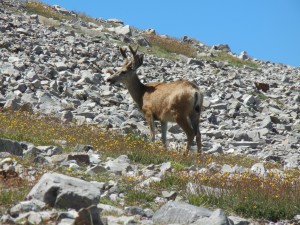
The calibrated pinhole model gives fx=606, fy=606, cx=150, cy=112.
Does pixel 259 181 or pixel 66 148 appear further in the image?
pixel 66 148

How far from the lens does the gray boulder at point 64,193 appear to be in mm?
5906

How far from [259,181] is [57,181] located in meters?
3.57

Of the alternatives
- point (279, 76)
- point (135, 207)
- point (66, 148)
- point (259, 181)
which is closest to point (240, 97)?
point (279, 76)

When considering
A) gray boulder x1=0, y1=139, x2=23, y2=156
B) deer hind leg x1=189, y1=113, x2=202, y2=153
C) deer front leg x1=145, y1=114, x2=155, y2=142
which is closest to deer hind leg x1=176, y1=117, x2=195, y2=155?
deer hind leg x1=189, y1=113, x2=202, y2=153

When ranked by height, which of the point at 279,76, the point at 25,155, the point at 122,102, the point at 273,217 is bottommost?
the point at 273,217

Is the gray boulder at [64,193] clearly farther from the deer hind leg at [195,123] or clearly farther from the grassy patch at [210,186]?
the deer hind leg at [195,123]

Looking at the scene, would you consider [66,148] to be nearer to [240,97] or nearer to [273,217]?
[273,217]

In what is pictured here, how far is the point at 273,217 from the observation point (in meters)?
7.69

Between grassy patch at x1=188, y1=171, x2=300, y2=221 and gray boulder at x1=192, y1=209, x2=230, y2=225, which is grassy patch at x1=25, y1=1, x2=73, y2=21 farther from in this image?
gray boulder at x1=192, y1=209, x2=230, y2=225

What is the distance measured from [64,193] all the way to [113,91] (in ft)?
48.4

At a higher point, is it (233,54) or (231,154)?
(233,54)

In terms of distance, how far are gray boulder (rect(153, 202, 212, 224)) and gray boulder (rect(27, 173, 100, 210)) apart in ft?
2.82

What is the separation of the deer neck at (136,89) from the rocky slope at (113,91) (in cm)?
72

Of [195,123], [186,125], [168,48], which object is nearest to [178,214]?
[186,125]
